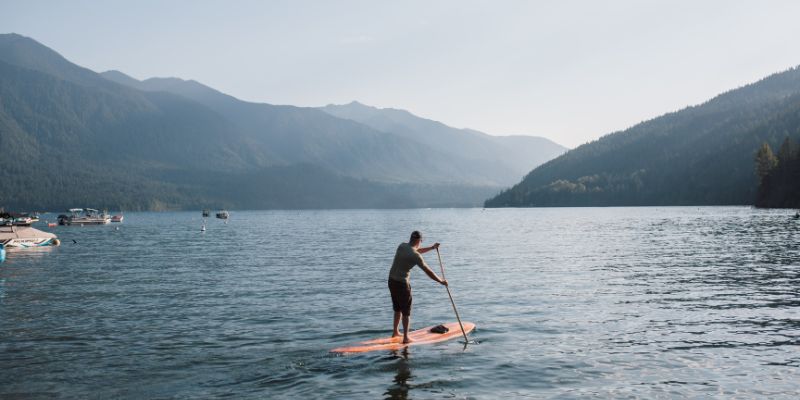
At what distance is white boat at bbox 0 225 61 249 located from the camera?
240 feet

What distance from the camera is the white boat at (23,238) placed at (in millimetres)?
73250

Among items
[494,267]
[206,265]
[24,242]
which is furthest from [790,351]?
[24,242]

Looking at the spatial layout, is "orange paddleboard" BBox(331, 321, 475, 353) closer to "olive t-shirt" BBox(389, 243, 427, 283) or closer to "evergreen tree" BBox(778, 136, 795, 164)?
"olive t-shirt" BBox(389, 243, 427, 283)

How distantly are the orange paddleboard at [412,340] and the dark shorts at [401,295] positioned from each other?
1050mm

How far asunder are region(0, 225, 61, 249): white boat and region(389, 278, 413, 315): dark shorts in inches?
2705

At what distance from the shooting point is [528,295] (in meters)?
30.4

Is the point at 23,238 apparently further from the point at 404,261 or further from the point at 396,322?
the point at 404,261

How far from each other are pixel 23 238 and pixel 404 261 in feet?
242

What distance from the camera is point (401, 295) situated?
64.6 feet

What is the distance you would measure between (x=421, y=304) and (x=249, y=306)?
808 centimetres

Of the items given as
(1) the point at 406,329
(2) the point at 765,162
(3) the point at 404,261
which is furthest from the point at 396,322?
(2) the point at 765,162

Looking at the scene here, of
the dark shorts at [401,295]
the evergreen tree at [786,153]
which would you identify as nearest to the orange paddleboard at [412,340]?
the dark shorts at [401,295]

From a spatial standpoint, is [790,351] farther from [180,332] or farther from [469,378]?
[180,332]

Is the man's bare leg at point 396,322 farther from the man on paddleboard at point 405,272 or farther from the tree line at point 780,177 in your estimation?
the tree line at point 780,177
